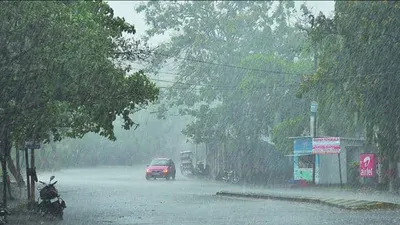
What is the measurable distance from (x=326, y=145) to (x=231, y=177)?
55.0ft

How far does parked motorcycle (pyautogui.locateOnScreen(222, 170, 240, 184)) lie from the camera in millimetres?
57791

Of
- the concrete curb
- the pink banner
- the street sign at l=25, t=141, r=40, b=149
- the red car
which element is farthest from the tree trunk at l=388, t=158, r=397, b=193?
the red car

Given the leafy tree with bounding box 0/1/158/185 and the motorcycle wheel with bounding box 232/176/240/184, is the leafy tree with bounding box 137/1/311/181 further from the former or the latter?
the leafy tree with bounding box 0/1/158/185

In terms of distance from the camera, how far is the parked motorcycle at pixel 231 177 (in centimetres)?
5779

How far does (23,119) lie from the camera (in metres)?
22.1

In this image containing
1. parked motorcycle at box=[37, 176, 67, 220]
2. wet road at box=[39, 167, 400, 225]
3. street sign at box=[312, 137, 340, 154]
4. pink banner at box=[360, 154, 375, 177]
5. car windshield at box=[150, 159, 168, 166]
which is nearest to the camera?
wet road at box=[39, 167, 400, 225]

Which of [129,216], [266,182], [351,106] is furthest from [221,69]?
[129,216]

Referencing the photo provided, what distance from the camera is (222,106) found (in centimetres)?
6362

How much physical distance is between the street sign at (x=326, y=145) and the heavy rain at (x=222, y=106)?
0.08 metres

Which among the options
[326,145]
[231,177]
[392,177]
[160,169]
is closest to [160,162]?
[160,169]

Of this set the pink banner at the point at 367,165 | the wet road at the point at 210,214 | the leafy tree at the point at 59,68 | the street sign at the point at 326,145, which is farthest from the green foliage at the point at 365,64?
the leafy tree at the point at 59,68

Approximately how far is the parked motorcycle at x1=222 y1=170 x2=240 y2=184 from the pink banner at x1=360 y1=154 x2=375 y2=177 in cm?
1490

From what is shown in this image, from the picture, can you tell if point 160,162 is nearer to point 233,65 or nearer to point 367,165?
point 233,65

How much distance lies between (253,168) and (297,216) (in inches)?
1525
